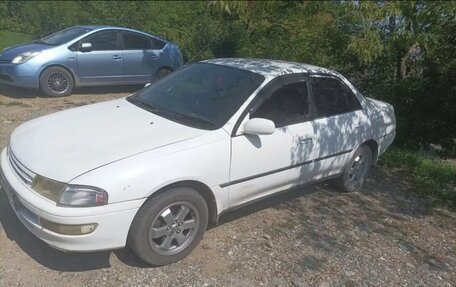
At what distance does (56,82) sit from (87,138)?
5.42 metres

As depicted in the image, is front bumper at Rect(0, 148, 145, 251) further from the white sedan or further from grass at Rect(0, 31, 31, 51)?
grass at Rect(0, 31, 31, 51)

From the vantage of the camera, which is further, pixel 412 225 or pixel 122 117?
pixel 412 225

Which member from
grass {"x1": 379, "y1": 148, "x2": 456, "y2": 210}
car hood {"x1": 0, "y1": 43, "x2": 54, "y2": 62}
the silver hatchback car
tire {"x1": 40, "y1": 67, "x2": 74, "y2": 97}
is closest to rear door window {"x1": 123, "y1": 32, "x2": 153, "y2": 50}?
the silver hatchback car

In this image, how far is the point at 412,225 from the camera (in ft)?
15.6

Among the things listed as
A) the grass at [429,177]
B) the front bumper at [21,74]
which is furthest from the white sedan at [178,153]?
the front bumper at [21,74]

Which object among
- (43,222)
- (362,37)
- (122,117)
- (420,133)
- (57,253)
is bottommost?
(420,133)

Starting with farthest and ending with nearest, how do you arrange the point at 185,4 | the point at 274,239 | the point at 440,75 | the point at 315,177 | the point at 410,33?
the point at 185,4, the point at 440,75, the point at 410,33, the point at 315,177, the point at 274,239

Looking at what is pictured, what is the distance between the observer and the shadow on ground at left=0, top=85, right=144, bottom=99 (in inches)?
335

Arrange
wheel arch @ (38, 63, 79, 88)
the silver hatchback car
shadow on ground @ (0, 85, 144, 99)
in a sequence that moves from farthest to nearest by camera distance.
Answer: shadow on ground @ (0, 85, 144, 99) → wheel arch @ (38, 63, 79, 88) → the silver hatchback car

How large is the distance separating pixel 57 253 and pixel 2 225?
27.0 inches

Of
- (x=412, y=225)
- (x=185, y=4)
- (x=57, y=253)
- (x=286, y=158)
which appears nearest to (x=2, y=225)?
(x=57, y=253)

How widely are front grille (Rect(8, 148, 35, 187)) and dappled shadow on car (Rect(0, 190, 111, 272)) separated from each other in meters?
0.62

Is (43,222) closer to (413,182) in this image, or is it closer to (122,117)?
(122,117)

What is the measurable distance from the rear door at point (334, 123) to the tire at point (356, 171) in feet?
0.58
